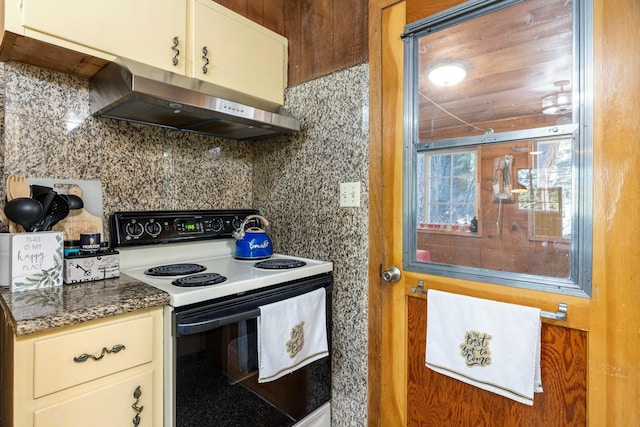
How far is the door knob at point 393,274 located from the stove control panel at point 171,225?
91cm

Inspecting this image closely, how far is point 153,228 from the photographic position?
1.55m

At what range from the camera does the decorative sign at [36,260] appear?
3.42ft

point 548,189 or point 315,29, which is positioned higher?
point 315,29

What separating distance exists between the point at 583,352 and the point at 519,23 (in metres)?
1.09

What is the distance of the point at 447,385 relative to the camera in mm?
1270

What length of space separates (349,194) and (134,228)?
3.24 feet

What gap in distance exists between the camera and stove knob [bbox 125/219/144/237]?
146 centimetres

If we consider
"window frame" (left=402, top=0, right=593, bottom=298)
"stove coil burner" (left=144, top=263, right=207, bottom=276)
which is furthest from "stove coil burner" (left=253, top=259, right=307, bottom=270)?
"window frame" (left=402, top=0, right=593, bottom=298)

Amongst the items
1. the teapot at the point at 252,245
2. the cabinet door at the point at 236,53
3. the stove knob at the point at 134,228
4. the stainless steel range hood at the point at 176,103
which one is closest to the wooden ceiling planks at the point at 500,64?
the stainless steel range hood at the point at 176,103

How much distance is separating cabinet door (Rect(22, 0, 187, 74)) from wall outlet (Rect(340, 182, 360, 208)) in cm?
87

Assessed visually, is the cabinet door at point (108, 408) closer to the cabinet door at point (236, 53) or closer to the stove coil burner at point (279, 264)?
the stove coil burner at point (279, 264)

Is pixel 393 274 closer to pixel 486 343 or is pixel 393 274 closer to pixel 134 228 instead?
pixel 486 343

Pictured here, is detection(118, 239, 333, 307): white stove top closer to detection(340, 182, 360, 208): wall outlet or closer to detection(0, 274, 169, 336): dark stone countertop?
detection(0, 274, 169, 336): dark stone countertop

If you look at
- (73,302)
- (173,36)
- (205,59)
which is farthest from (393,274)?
(173,36)
